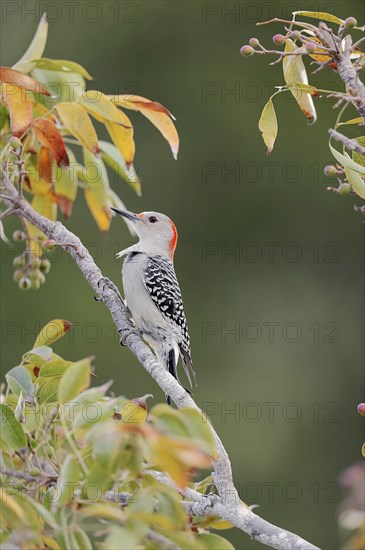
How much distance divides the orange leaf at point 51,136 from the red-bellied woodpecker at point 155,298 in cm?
177

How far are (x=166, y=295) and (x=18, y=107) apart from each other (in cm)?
224

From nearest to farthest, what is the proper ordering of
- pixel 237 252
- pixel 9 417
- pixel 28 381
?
pixel 9 417 → pixel 28 381 → pixel 237 252

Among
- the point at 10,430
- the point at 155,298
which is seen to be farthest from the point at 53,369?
the point at 155,298

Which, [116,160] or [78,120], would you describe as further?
[116,160]

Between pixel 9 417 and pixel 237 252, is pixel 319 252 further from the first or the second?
pixel 9 417

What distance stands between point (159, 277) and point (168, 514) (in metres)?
3.40

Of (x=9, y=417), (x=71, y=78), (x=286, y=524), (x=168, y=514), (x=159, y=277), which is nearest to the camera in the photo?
(x=168, y=514)

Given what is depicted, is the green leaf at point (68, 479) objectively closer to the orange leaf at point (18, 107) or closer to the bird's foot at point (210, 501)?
the bird's foot at point (210, 501)

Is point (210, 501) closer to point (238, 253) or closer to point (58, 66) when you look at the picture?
point (58, 66)

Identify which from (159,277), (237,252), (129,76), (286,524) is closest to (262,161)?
(237,252)

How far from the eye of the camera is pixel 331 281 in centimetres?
1193

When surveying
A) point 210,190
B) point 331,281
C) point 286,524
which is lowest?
point 286,524

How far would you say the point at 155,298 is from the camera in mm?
5090

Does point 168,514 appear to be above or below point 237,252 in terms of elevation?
above
